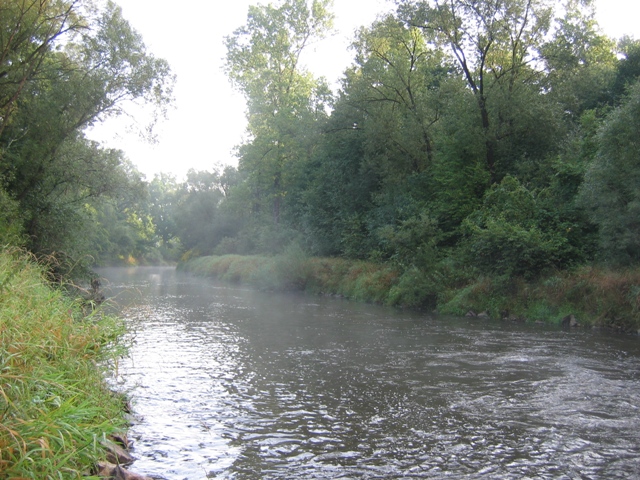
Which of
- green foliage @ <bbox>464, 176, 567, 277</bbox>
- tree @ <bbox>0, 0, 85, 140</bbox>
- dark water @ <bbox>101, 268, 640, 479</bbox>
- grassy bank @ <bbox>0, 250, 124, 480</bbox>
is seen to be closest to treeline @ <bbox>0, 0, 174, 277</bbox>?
tree @ <bbox>0, 0, 85, 140</bbox>

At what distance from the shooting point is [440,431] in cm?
845

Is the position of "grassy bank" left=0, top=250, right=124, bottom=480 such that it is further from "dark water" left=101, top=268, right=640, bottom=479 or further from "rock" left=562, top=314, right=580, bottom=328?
"rock" left=562, top=314, right=580, bottom=328

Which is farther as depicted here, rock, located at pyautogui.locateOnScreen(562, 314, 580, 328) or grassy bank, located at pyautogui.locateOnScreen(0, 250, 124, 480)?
rock, located at pyautogui.locateOnScreen(562, 314, 580, 328)

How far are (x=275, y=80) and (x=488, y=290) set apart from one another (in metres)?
32.4

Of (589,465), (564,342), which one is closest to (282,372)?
(589,465)

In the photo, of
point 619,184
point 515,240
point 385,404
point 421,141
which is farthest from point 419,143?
point 385,404

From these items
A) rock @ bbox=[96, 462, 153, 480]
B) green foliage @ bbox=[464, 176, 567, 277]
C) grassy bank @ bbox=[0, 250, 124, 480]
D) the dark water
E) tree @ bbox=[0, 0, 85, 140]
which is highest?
tree @ bbox=[0, 0, 85, 140]

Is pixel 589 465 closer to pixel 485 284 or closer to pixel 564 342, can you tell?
pixel 564 342

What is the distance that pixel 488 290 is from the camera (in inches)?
890

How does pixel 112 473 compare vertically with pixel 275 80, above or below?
below

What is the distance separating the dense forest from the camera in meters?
20.3

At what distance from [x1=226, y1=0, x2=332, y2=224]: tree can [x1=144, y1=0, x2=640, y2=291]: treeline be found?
14.1 inches

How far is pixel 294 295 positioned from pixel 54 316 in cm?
2608

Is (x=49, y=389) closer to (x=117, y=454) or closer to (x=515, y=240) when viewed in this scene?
(x=117, y=454)
